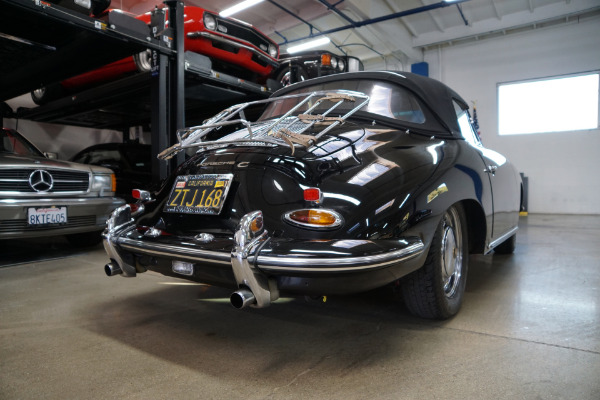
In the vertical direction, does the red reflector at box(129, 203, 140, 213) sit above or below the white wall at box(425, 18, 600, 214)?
below

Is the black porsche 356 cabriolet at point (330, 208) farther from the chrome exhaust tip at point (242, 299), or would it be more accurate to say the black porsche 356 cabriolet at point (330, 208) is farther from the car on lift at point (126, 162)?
the car on lift at point (126, 162)

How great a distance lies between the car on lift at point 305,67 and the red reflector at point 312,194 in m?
4.07

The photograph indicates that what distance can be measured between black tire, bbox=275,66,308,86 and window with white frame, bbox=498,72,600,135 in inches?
284

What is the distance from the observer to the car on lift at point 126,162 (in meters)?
5.80

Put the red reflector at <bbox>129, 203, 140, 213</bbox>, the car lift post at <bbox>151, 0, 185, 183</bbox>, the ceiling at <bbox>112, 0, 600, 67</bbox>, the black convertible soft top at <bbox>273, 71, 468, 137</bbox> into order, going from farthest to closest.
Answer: the ceiling at <bbox>112, 0, 600, 67</bbox>, the car lift post at <bbox>151, 0, 185, 183</bbox>, the black convertible soft top at <bbox>273, 71, 468, 137</bbox>, the red reflector at <bbox>129, 203, 140, 213</bbox>

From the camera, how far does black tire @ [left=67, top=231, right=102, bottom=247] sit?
453 cm

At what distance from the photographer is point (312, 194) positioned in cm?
164

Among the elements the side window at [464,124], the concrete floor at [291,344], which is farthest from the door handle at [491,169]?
the concrete floor at [291,344]

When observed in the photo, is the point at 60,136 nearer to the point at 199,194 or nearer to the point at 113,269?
the point at 113,269

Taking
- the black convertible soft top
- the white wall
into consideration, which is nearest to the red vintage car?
the black convertible soft top

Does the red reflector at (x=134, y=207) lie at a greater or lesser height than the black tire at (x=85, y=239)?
greater

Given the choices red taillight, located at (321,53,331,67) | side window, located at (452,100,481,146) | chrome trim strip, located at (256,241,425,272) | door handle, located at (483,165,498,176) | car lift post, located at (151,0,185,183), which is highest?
red taillight, located at (321,53,331,67)

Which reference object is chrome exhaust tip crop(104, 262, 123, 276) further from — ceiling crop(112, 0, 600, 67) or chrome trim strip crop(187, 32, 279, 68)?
ceiling crop(112, 0, 600, 67)

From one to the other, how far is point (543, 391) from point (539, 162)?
10.1 meters
